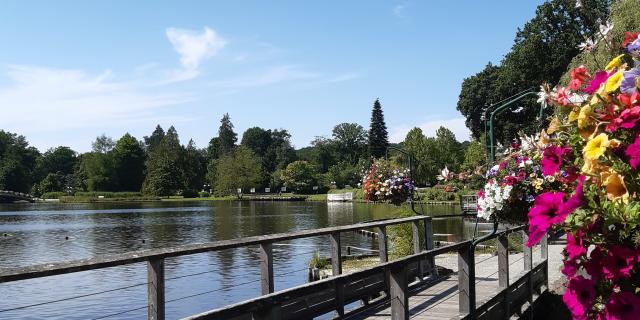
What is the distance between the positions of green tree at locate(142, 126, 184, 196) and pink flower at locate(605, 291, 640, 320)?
4331 inches

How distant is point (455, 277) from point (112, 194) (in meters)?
105

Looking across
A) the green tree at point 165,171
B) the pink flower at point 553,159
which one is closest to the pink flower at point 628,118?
the pink flower at point 553,159

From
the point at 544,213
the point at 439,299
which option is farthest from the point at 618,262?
the point at 439,299

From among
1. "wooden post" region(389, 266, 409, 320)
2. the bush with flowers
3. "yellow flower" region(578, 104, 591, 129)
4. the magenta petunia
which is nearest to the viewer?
the magenta petunia

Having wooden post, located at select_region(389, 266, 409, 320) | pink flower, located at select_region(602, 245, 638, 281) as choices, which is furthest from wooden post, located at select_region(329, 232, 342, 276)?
pink flower, located at select_region(602, 245, 638, 281)

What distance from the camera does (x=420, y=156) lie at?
76.8m

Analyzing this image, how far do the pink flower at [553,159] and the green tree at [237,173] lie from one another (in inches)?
4072

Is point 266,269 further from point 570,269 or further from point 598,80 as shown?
point 598,80

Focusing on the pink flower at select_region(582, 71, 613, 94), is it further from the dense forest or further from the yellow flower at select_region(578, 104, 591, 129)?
the dense forest

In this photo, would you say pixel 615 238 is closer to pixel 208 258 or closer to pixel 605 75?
pixel 605 75

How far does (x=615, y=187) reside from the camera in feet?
6.66

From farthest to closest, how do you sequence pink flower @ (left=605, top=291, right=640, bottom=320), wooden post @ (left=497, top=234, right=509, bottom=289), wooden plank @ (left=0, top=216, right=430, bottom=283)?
wooden post @ (left=497, top=234, right=509, bottom=289), wooden plank @ (left=0, top=216, right=430, bottom=283), pink flower @ (left=605, top=291, right=640, bottom=320)

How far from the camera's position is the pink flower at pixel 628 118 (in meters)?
1.98

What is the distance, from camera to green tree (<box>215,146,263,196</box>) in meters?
105
